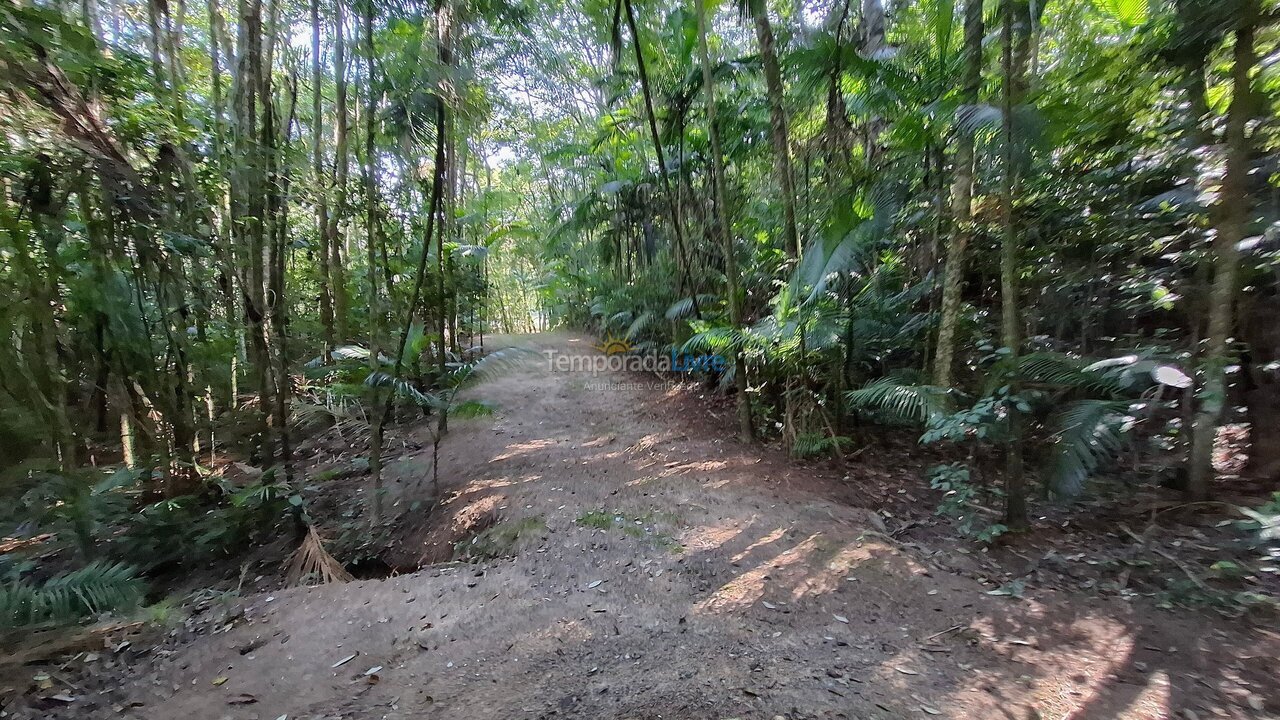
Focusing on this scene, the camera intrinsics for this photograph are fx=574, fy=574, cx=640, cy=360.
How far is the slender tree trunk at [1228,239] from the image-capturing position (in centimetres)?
345

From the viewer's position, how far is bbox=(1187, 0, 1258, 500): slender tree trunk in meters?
3.45

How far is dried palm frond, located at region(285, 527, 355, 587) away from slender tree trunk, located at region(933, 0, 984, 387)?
5.31 m

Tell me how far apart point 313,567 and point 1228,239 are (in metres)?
6.98

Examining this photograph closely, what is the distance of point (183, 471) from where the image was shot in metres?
5.66

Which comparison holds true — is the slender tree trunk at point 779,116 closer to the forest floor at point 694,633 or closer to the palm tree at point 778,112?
the palm tree at point 778,112

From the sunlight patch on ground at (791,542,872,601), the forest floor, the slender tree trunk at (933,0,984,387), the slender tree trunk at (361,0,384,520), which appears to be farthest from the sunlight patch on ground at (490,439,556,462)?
the slender tree trunk at (933,0,984,387)

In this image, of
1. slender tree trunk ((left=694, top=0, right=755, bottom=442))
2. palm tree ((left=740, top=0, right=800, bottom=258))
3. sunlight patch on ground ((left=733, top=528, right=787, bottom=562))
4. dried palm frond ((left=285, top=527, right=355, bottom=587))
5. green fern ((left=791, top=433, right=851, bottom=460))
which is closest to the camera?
sunlight patch on ground ((left=733, top=528, right=787, bottom=562))

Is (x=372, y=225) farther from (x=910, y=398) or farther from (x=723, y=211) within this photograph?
(x=910, y=398)

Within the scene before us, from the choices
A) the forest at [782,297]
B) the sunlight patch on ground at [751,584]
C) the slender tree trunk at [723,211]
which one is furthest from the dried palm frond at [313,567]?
the slender tree trunk at [723,211]

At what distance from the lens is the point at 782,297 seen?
5.70m

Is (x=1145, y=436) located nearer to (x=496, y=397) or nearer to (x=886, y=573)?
(x=886, y=573)

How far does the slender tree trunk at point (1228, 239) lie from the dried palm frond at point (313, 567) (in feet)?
20.6

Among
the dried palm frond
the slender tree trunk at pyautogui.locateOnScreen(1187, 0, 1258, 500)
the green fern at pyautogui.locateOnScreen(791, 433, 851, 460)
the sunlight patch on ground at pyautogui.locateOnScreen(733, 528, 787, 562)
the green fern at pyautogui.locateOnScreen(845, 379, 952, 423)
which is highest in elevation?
the slender tree trunk at pyautogui.locateOnScreen(1187, 0, 1258, 500)

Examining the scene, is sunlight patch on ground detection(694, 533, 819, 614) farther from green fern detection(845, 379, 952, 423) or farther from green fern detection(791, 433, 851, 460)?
green fern detection(791, 433, 851, 460)
